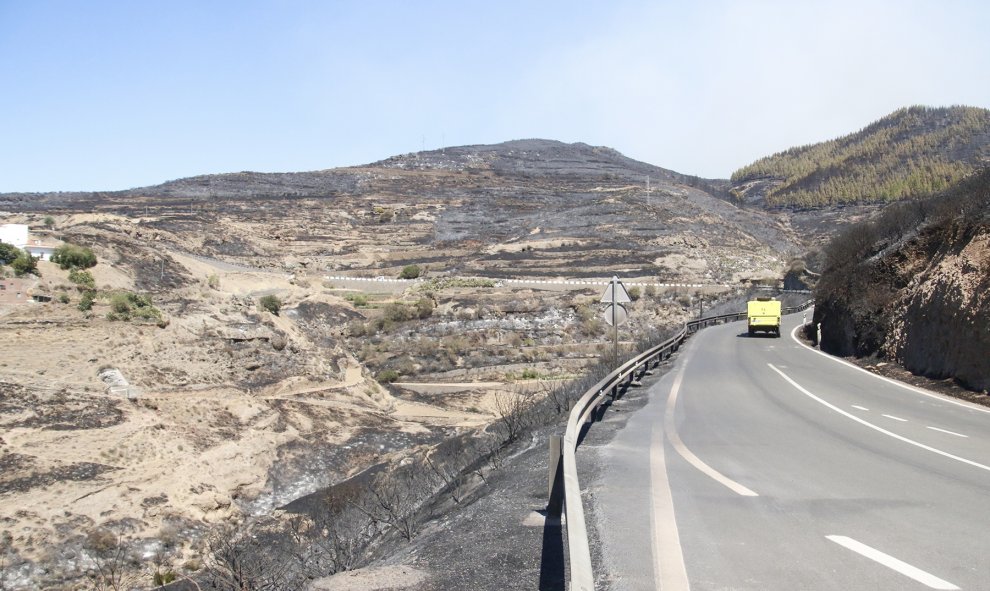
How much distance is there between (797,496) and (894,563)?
222cm

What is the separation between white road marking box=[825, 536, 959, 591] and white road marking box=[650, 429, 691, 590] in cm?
134

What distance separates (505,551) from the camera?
6.29 meters

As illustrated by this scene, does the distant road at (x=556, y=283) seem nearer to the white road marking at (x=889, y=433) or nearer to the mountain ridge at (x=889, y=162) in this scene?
the white road marking at (x=889, y=433)

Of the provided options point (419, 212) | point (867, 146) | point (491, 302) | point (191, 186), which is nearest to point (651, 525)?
point (491, 302)

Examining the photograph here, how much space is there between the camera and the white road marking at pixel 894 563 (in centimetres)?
501

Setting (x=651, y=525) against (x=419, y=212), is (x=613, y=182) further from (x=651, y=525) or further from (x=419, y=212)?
(x=651, y=525)

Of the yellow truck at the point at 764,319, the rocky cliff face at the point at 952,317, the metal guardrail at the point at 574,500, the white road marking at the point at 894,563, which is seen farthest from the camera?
the yellow truck at the point at 764,319

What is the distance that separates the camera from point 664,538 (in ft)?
20.2

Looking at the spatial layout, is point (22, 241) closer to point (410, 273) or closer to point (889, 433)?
point (889, 433)

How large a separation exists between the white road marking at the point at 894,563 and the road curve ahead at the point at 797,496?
0.04 ft

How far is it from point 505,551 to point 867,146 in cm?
19616

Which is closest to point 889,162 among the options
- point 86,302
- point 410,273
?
point 410,273

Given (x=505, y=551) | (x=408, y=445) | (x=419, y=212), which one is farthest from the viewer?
(x=419, y=212)

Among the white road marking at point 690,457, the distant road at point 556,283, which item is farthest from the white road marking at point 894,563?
the distant road at point 556,283
